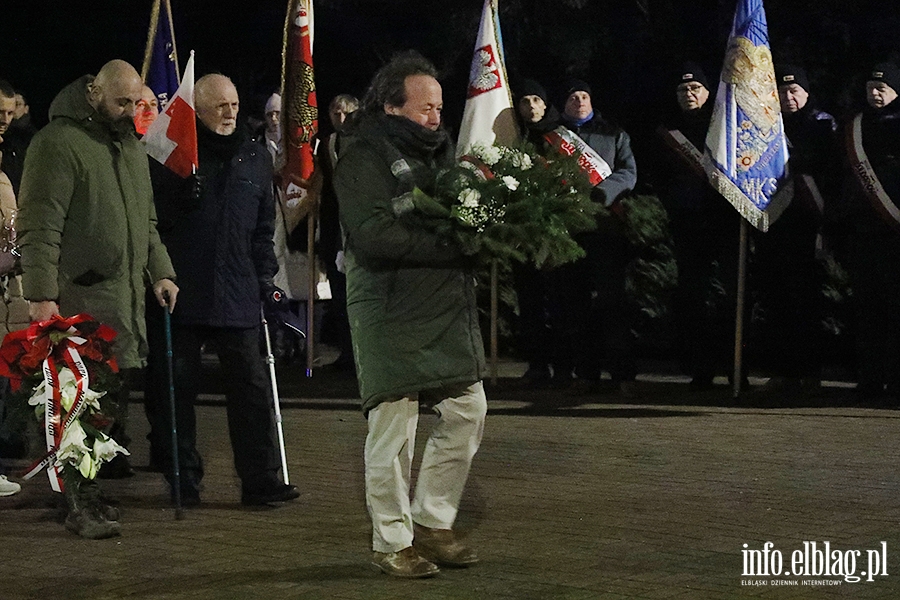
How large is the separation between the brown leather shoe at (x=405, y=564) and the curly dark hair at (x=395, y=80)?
1831 mm

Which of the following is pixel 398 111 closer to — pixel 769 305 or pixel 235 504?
pixel 235 504

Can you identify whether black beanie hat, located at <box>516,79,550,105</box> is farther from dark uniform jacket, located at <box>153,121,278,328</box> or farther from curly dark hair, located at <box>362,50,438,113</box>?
curly dark hair, located at <box>362,50,438,113</box>

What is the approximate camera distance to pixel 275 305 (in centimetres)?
934

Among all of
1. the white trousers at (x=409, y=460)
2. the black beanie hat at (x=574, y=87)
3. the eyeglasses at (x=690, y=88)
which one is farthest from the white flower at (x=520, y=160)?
the eyeglasses at (x=690, y=88)

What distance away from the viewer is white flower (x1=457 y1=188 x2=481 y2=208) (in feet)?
22.2

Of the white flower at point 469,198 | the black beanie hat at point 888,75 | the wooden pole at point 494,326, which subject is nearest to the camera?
the white flower at point 469,198

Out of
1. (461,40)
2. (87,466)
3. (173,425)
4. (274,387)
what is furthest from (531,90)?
(87,466)

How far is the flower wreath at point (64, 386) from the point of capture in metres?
8.15

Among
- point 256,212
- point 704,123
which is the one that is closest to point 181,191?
point 256,212

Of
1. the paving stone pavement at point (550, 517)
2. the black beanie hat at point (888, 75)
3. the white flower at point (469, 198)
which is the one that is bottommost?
the paving stone pavement at point (550, 517)

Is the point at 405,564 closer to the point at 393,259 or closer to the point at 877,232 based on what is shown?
the point at 393,259

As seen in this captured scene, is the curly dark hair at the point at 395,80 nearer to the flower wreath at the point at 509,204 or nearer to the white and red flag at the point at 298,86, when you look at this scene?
the flower wreath at the point at 509,204

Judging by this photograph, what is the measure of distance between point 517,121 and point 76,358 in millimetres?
5948

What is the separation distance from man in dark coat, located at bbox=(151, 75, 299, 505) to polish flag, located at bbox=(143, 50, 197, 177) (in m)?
0.07
